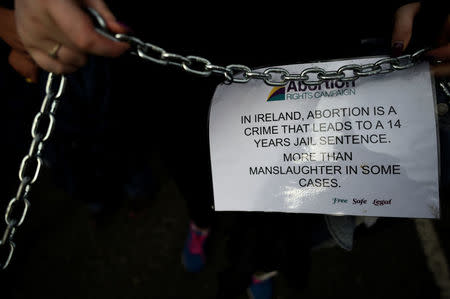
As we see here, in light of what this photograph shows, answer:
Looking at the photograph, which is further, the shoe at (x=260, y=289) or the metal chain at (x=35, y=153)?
the shoe at (x=260, y=289)

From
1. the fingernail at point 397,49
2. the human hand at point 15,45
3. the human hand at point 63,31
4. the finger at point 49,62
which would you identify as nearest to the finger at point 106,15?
the human hand at point 63,31

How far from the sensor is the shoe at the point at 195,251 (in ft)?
5.15

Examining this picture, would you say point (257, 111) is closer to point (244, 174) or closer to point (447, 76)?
point (244, 174)

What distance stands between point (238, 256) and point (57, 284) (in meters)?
1.49

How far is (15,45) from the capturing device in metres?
0.69

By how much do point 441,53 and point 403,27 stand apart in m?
0.10

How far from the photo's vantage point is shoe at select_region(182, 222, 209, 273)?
61.8 inches

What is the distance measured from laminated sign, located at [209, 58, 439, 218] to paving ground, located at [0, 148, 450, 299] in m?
1.01

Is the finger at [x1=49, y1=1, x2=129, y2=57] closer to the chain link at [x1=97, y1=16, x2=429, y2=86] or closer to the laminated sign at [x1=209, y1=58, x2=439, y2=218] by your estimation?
the chain link at [x1=97, y1=16, x2=429, y2=86]

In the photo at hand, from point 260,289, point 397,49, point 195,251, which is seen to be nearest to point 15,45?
point 397,49

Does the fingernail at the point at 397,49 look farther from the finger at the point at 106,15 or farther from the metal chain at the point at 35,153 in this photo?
the metal chain at the point at 35,153

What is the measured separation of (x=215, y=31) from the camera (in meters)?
0.68

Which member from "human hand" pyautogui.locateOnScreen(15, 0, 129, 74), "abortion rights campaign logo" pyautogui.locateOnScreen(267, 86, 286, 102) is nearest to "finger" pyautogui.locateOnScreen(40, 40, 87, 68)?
"human hand" pyautogui.locateOnScreen(15, 0, 129, 74)

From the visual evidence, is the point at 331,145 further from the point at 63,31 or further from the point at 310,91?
the point at 63,31
